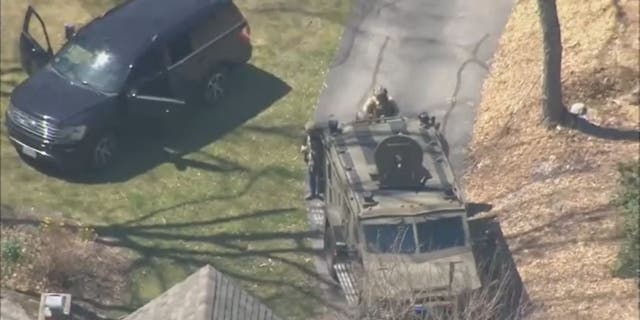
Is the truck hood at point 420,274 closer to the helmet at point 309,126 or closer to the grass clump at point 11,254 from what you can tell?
the helmet at point 309,126

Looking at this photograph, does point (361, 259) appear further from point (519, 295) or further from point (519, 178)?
point (519, 178)

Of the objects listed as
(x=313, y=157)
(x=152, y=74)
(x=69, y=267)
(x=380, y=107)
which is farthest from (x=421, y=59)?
(x=69, y=267)

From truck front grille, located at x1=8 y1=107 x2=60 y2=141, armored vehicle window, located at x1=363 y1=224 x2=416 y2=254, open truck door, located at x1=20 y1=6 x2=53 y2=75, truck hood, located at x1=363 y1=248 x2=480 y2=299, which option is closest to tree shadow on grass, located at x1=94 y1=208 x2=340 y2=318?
truck front grille, located at x1=8 y1=107 x2=60 y2=141

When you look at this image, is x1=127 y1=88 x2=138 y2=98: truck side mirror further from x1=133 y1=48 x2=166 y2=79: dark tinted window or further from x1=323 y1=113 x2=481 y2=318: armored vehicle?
x1=323 y1=113 x2=481 y2=318: armored vehicle

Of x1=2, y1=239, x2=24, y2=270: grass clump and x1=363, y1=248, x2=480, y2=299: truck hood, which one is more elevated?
x1=363, y1=248, x2=480, y2=299: truck hood

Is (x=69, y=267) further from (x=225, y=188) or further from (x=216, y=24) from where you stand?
(x=216, y=24)

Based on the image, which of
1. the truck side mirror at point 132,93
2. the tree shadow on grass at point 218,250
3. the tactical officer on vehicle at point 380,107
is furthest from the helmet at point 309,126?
the truck side mirror at point 132,93
